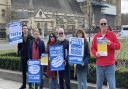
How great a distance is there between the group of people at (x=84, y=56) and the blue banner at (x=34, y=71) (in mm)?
132

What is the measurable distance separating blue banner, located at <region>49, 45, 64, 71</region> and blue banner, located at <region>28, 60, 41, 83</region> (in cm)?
82

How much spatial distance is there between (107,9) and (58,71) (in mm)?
114651

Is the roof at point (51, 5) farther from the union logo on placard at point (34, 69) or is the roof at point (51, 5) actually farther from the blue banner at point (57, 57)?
the blue banner at point (57, 57)

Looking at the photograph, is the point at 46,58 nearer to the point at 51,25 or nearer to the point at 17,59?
the point at 17,59

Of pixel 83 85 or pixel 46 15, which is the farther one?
pixel 46 15

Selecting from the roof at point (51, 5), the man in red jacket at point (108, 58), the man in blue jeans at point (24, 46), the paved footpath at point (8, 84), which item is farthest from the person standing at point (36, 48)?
the roof at point (51, 5)

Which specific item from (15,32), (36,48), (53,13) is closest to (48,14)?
(53,13)

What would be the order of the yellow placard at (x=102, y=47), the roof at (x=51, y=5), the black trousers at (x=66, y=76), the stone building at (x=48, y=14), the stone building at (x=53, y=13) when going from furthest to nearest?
the roof at (x=51, y=5), the stone building at (x=53, y=13), the stone building at (x=48, y=14), the black trousers at (x=66, y=76), the yellow placard at (x=102, y=47)

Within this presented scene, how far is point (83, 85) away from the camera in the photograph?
10.8 metres

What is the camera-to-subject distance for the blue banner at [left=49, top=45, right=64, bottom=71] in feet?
36.6

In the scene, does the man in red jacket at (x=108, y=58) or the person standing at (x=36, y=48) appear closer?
the man in red jacket at (x=108, y=58)

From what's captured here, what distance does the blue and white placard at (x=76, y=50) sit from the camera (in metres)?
10.7

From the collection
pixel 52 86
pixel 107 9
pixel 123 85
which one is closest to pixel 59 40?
pixel 52 86

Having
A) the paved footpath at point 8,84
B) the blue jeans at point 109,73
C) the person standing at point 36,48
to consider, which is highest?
the person standing at point 36,48
